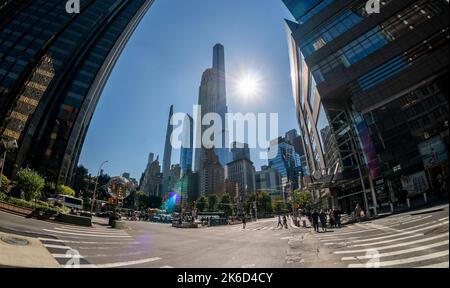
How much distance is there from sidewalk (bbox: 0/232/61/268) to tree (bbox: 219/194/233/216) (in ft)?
6.34

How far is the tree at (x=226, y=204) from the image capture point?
10.0 feet

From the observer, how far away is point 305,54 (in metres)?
1.92

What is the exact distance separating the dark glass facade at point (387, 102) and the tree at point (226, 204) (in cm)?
173

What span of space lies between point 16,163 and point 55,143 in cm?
54

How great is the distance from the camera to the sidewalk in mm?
1463

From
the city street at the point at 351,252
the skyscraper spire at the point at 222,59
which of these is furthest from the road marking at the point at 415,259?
the skyscraper spire at the point at 222,59

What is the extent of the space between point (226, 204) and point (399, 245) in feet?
7.81

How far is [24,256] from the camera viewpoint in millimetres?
1710

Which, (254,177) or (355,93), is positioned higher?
(355,93)

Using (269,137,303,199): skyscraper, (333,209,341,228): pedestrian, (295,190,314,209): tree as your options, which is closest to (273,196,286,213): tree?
(269,137,303,199): skyscraper

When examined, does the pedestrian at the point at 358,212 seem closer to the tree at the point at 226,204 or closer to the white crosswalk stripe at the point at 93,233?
the tree at the point at 226,204

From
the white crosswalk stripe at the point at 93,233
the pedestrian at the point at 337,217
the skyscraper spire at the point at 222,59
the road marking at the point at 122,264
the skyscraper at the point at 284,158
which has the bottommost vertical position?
the white crosswalk stripe at the point at 93,233
